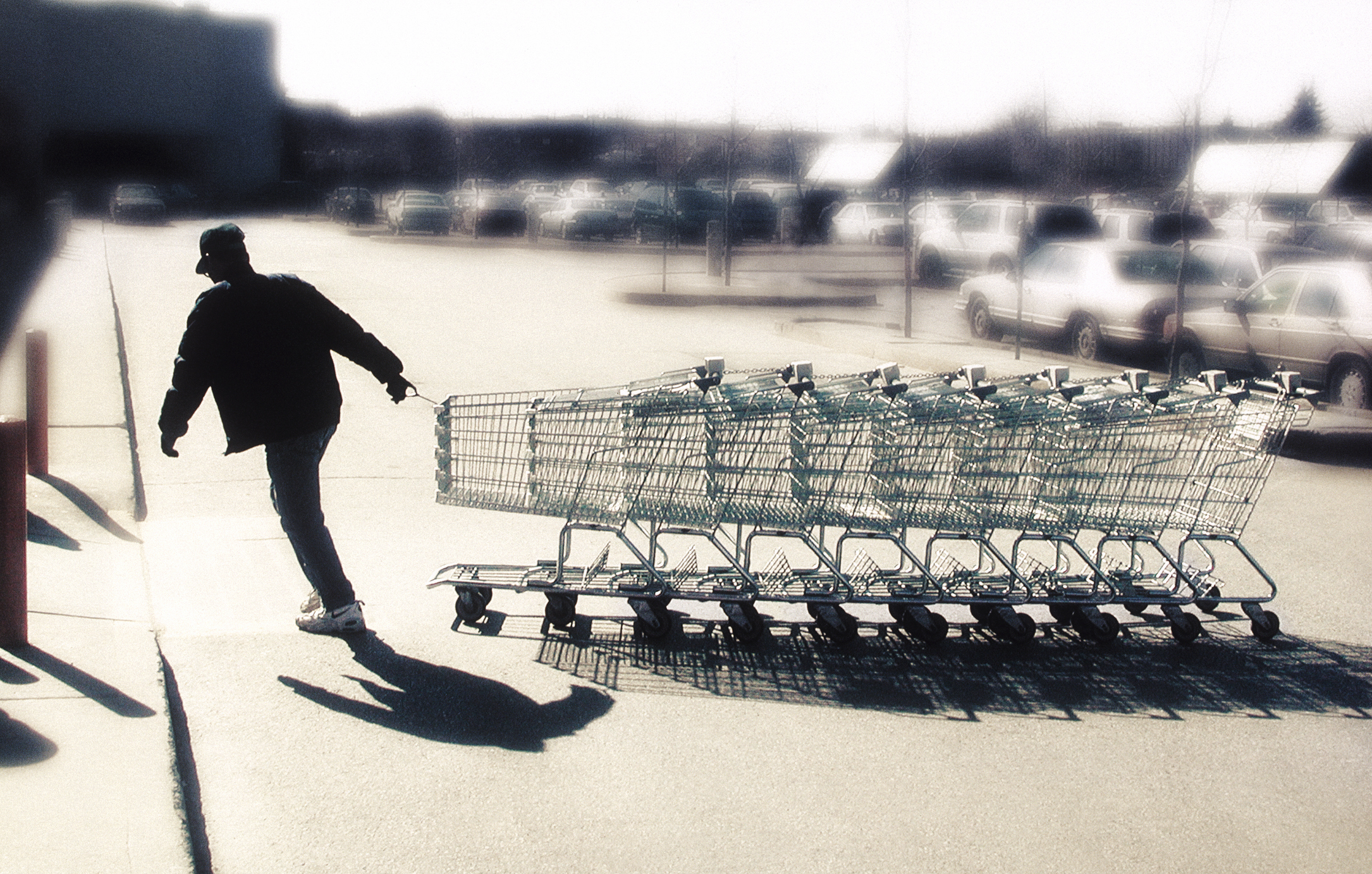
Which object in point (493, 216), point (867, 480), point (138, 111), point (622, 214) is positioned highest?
point (138, 111)

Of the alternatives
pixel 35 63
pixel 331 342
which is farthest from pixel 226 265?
pixel 35 63

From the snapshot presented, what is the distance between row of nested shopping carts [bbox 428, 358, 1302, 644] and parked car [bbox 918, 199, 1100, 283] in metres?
18.9

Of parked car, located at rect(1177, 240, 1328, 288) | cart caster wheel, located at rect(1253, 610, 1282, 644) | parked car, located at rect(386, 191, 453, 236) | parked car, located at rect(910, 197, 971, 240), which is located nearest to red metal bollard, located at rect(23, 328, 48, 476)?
cart caster wheel, located at rect(1253, 610, 1282, 644)

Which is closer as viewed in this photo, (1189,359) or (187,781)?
(187,781)

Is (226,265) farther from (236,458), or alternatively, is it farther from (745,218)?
(745,218)

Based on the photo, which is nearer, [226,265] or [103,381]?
[226,265]

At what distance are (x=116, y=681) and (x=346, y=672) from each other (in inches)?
35.8

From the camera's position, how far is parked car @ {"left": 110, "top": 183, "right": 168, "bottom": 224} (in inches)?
1885

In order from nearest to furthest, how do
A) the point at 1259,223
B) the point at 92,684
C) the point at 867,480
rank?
the point at 92,684 → the point at 867,480 → the point at 1259,223

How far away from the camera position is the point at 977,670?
5914 mm

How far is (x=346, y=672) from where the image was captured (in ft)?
18.5

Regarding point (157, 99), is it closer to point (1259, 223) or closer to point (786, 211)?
point (786, 211)

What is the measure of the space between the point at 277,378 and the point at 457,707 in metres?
1.70

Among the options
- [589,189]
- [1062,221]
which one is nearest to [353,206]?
[589,189]
